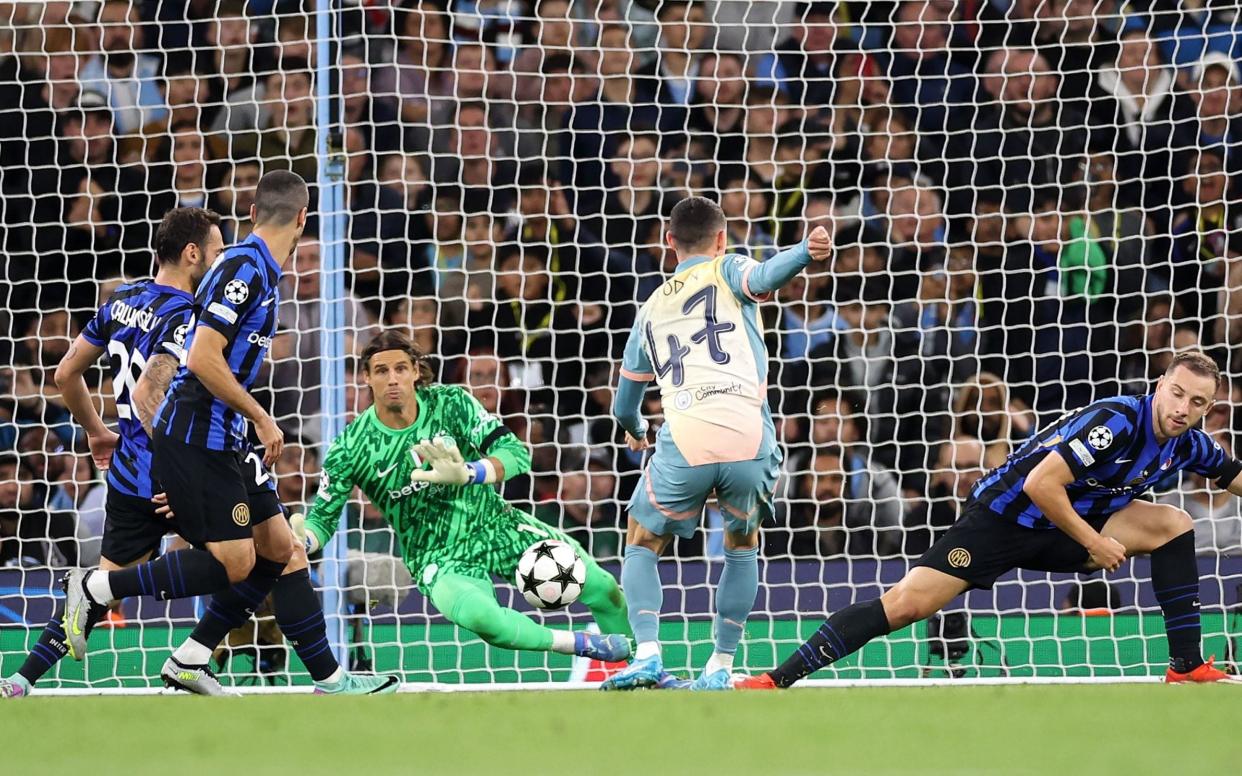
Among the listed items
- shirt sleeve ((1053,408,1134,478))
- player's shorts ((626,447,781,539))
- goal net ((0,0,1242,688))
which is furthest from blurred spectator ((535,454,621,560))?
shirt sleeve ((1053,408,1134,478))

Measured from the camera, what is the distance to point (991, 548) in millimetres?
5855

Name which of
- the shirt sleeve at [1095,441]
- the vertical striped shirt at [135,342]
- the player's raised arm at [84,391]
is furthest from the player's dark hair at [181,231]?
the shirt sleeve at [1095,441]

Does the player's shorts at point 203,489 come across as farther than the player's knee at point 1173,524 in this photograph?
No

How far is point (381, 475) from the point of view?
6055 mm

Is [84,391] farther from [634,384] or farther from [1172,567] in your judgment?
[1172,567]

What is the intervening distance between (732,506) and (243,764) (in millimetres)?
2353

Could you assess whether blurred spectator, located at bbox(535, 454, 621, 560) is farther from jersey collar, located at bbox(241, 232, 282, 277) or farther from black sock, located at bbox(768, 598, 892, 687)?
jersey collar, located at bbox(241, 232, 282, 277)

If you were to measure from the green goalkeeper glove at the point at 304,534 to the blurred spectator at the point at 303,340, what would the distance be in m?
2.19

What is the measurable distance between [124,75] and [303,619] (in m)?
4.56

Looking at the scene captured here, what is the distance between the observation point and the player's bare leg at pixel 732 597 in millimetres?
5570

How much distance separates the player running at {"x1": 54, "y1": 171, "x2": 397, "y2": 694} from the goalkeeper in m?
0.67

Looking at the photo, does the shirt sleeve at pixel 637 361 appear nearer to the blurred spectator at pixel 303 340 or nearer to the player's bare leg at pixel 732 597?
the player's bare leg at pixel 732 597

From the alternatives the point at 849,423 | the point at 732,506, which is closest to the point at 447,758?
the point at 732,506

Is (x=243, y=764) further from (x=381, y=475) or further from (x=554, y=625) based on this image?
(x=554, y=625)
